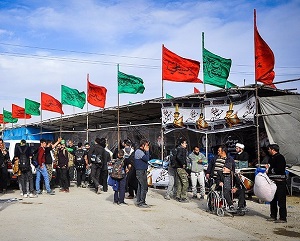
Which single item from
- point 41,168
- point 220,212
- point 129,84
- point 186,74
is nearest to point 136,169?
point 220,212

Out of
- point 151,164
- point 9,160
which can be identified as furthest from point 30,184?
point 151,164

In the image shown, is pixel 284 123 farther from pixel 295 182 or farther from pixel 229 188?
pixel 229 188

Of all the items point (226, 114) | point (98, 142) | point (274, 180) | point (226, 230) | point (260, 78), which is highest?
point (260, 78)

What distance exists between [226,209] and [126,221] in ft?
7.87

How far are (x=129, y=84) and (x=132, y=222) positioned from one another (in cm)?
982

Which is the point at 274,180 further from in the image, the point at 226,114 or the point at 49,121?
the point at 49,121

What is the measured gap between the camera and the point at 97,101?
60.7 feet

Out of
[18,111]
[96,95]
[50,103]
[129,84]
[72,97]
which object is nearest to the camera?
[129,84]

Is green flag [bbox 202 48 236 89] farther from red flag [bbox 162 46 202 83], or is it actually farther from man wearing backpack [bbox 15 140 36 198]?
man wearing backpack [bbox 15 140 36 198]

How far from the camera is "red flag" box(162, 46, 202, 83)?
14.4 m

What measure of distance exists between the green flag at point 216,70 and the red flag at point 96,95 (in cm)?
658

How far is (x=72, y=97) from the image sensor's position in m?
19.9

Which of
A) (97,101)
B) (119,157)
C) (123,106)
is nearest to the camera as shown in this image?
(119,157)

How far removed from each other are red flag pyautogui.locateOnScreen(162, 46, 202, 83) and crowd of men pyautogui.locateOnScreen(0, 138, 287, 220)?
12.6ft
